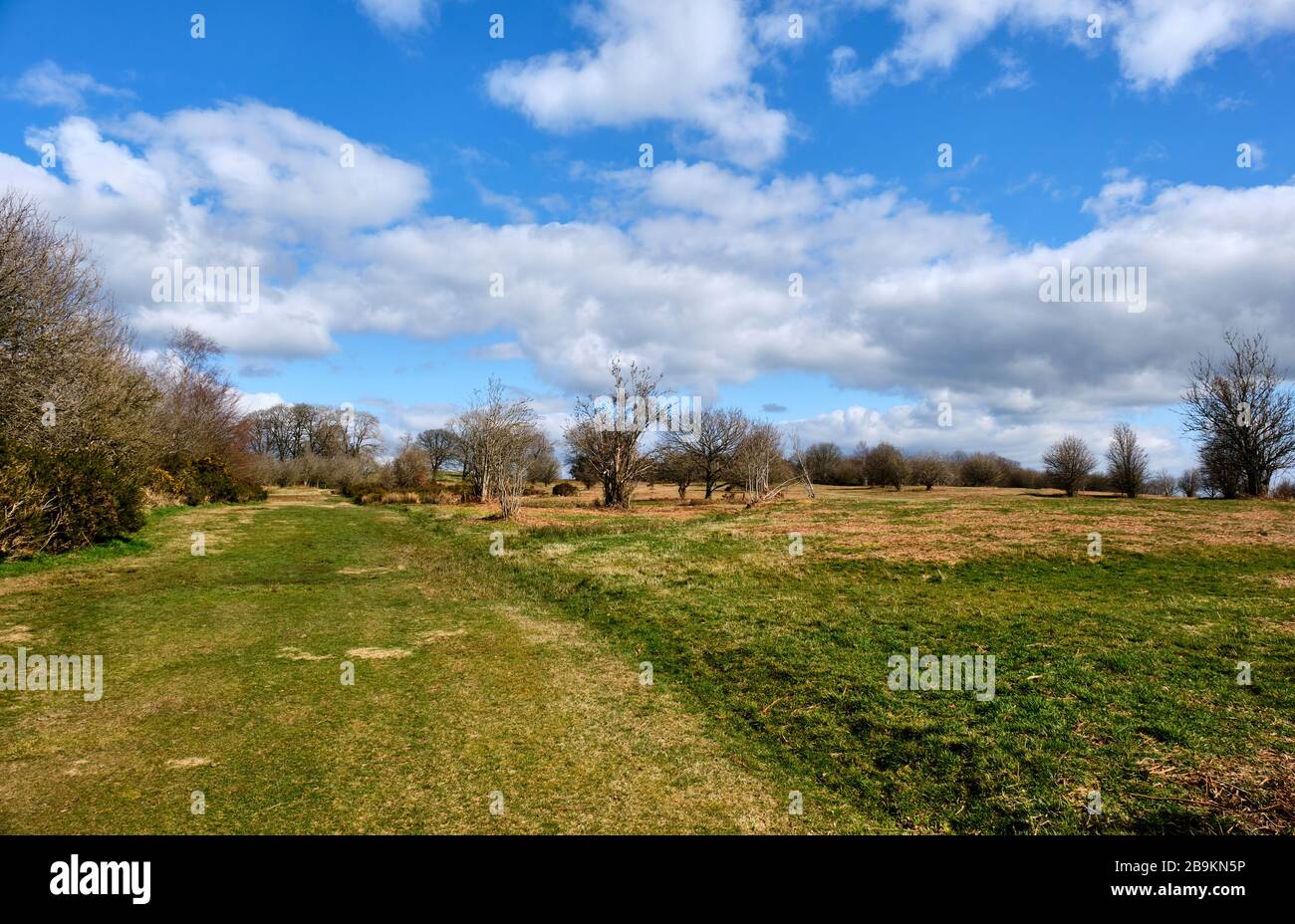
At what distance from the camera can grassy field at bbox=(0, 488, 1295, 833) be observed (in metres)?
5.04

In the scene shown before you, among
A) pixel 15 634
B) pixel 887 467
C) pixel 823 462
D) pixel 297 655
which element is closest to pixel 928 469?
pixel 887 467

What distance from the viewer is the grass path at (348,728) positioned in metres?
4.97

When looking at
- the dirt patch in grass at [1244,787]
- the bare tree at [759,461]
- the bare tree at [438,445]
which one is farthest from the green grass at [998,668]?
the bare tree at [438,445]

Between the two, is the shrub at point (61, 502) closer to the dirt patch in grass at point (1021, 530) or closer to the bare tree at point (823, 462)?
the dirt patch in grass at point (1021, 530)

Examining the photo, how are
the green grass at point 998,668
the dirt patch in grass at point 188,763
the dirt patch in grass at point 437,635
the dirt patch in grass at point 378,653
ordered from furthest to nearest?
the dirt patch in grass at point 437,635, the dirt patch in grass at point 378,653, the dirt patch in grass at point 188,763, the green grass at point 998,668

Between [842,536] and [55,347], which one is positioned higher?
[55,347]

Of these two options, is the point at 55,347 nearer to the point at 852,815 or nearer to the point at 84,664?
the point at 84,664

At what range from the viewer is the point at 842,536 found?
1898 centimetres

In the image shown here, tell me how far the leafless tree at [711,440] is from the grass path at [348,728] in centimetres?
3957

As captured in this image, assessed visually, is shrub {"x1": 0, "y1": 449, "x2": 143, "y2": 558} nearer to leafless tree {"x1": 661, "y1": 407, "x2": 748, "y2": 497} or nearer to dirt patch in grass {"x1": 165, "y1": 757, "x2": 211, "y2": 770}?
dirt patch in grass {"x1": 165, "y1": 757, "x2": 211, "y2": 770}

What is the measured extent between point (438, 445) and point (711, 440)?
151ft

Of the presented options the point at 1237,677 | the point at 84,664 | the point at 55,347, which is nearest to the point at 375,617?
the point at 84,664

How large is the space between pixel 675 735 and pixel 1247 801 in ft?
15.9

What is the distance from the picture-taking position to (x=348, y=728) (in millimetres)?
6613
